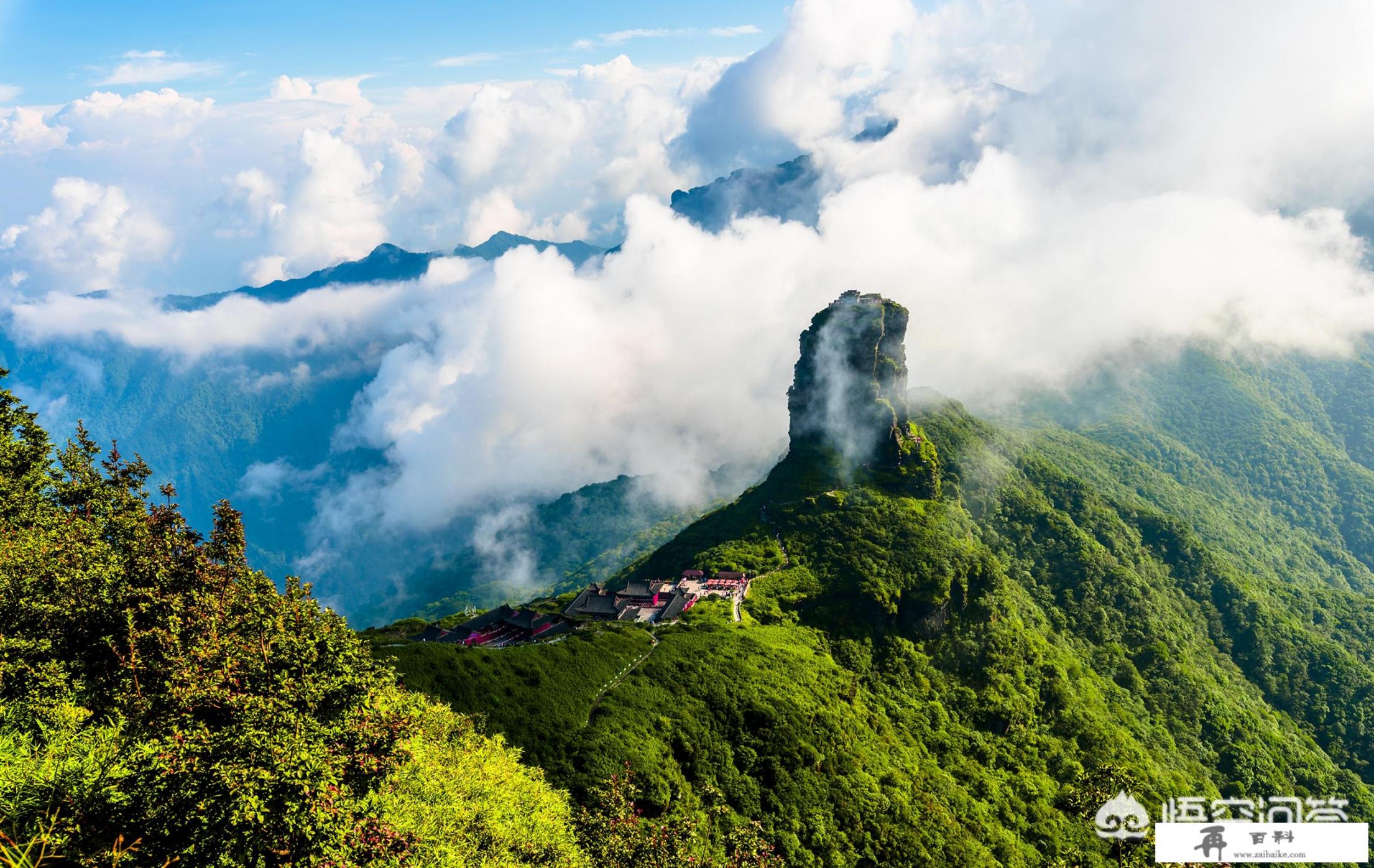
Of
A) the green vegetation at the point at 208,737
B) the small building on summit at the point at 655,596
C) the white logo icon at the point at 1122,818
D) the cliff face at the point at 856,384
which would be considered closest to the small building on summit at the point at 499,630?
the small building on summit at the point at 655,596

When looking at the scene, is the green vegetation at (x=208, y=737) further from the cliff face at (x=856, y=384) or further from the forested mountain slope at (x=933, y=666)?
the cliff face at (x=856, y=384)

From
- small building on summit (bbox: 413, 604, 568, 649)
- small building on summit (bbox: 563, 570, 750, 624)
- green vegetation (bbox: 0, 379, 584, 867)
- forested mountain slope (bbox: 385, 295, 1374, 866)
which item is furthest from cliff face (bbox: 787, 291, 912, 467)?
green vegetation (bbox: 0, 379, 584, 867)

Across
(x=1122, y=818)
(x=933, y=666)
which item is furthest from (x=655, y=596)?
(x=1122, y=818)

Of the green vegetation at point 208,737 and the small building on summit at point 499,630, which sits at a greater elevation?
the small building on summit at point 499,630

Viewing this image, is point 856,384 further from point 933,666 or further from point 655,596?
point 655,596

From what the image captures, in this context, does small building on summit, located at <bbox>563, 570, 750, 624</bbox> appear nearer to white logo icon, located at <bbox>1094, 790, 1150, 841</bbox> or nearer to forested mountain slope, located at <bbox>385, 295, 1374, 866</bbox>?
forested mountain slope, located at <bbox>385, 295, 1374, 866</bbox>
